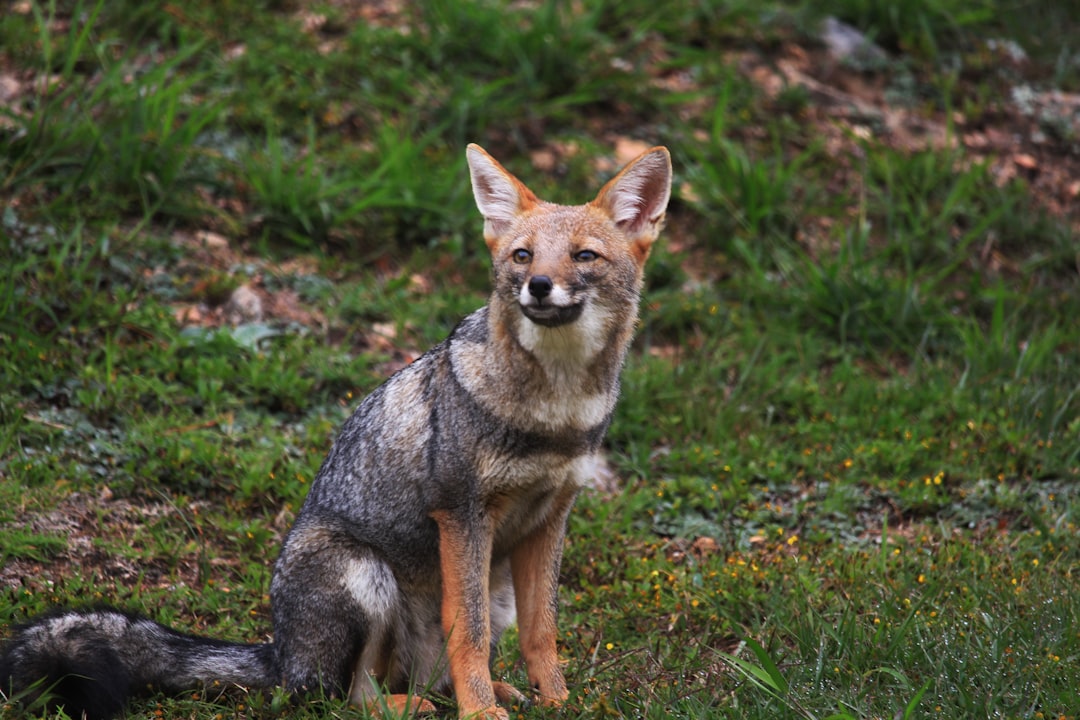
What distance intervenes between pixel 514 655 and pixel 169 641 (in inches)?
69.3

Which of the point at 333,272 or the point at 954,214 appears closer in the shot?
the point at 333,272

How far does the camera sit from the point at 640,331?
8.35m

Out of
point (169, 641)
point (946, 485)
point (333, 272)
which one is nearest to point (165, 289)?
point (333, 272)

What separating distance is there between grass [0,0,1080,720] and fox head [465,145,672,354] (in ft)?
5.31

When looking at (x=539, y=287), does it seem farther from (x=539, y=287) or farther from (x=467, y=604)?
(x=467, y=604)

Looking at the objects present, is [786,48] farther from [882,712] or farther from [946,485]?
[882,712]

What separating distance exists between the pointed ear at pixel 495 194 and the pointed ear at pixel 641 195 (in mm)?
351

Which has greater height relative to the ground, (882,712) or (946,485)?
(882,712)

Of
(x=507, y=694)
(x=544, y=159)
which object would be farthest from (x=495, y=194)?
(x=544, y=159)

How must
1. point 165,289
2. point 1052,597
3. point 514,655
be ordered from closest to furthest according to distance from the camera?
point 1052,597 < point 514,655 < point 165,289

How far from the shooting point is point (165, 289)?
7652 mm

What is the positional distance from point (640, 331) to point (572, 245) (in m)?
3.60

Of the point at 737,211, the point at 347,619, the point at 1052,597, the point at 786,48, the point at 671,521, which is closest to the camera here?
the point at 347,619

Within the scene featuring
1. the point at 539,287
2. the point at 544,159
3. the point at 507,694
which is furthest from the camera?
the point at 544,159
